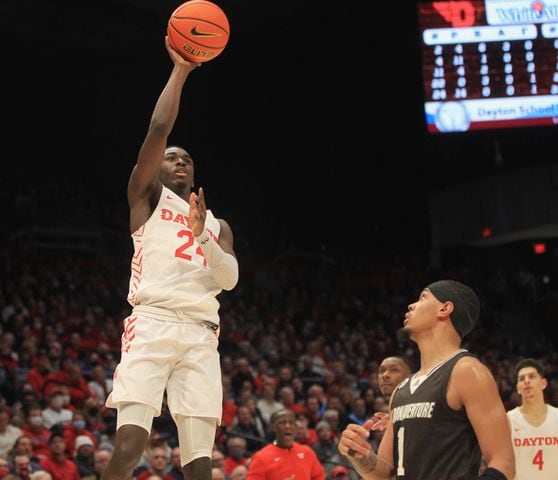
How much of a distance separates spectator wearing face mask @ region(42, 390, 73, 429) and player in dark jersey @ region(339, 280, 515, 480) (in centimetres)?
631

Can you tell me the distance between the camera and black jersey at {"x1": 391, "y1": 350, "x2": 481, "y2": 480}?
335 centimetres

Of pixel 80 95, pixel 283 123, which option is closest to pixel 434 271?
pixel 283 123

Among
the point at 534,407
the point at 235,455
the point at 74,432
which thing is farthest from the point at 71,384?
the point at 534,407

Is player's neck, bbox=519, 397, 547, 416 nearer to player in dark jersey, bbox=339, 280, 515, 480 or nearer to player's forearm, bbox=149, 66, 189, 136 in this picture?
player in dark jersey, bbox=339, 280, 515, 480

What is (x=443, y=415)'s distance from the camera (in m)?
3.40

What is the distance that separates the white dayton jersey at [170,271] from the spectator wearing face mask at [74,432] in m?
4.71

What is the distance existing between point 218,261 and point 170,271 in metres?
0.24

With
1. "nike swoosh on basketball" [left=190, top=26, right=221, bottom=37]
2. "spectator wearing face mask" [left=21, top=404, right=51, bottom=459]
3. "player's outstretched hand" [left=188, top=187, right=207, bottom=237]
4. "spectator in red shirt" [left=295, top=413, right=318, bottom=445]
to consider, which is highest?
"nike swoosh on basketball" [left=190, top=26, right=221, bottom=37]

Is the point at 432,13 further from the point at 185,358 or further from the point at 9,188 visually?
the point at 185,358

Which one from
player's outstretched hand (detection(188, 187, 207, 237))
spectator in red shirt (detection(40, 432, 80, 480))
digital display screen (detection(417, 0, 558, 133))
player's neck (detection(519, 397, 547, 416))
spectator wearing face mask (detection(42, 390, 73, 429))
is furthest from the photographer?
digital display screen (detection(417, 0, 558, 133))

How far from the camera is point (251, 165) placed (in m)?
22.0

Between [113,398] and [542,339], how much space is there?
17.2m

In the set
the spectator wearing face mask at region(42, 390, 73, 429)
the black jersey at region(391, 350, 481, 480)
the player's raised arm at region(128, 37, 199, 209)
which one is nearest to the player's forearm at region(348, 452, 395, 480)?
the black jersey at region(391, 350, 481, 480)

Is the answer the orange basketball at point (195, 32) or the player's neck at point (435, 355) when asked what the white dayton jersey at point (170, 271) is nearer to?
the orange basketball at point (195, 32)
